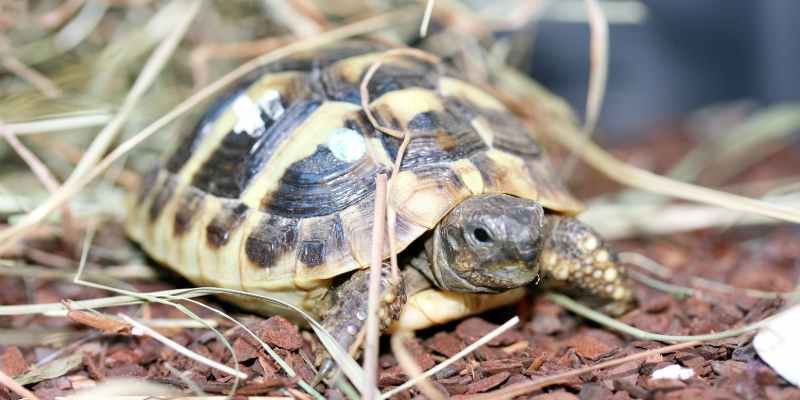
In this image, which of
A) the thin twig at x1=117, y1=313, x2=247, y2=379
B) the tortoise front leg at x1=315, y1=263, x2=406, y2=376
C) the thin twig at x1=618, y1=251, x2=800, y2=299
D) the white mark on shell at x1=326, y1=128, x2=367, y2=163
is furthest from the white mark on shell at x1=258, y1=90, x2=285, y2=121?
the thin twig at x1=618, y1=251, x2=800, y2=299

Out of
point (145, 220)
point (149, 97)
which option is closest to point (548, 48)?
point (149, 97)

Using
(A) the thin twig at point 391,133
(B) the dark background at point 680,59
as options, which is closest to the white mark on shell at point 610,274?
(A) the thin twig at point 391,133

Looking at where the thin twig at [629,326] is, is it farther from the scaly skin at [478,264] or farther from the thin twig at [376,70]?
the thin twig at [376,70]

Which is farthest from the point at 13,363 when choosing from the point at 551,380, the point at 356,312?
the point at 551,380

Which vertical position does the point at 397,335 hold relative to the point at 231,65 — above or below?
below

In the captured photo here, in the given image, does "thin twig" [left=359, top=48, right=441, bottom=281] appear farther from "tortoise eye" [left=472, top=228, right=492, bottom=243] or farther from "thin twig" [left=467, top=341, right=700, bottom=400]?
"thin twig" [left=467, top=341, right=700, bottom=400]

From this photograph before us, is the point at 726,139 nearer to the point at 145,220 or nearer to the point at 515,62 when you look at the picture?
the point at 515,62

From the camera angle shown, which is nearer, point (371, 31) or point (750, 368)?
point (750, 368)
